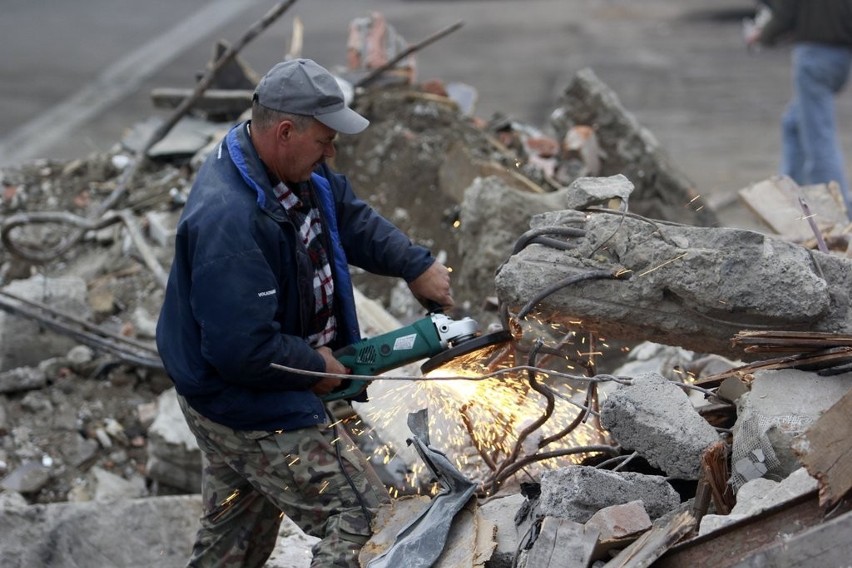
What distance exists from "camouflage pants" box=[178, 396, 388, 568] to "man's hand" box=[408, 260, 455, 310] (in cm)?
59

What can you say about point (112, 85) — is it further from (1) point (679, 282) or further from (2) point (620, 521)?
(2) point (620, 521)

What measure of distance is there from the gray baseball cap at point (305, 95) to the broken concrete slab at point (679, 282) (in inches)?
30.5

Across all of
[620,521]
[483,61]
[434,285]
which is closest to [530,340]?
[434,285]

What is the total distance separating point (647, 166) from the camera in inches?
286

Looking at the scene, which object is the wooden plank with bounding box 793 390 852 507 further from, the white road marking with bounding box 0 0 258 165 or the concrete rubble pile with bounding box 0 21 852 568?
the white road marking with bounding box 0 0 258 165

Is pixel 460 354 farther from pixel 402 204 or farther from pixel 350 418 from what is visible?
pixel 402 204

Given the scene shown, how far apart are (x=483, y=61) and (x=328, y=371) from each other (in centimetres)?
1144

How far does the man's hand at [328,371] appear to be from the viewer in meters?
3.81

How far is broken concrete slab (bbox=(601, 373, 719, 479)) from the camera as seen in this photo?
363 centimetres

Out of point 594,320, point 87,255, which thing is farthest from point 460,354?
point 87,255

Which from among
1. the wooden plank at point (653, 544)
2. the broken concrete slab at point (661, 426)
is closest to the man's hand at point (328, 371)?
the broken concrete slab at point (661, 426)

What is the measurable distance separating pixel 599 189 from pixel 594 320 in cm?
49

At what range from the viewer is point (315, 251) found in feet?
12.8

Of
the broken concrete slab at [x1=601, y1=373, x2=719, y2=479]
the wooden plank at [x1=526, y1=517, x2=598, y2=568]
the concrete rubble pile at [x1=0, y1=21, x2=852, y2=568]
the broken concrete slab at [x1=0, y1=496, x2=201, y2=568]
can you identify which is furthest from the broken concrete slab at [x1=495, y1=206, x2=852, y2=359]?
the broken concrete slab at [x1=0, y1=496, x2=201, y2=568]
